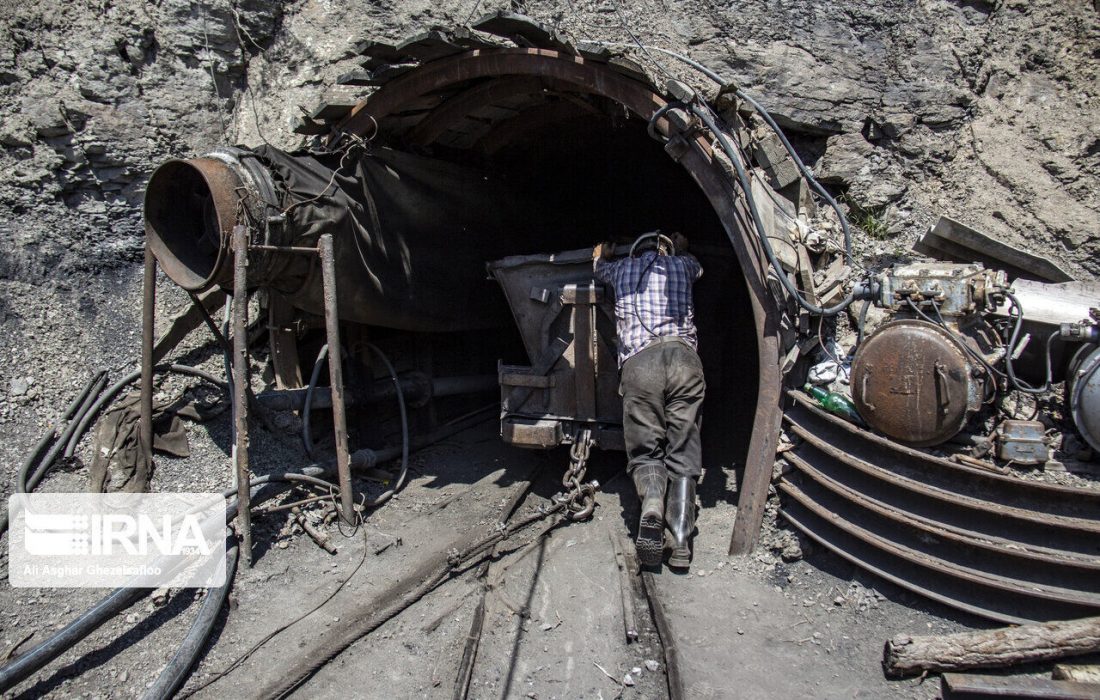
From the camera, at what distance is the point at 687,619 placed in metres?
4.35

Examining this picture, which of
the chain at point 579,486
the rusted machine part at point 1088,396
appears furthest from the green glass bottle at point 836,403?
the chain at point 579,486

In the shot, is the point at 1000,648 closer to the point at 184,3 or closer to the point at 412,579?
the point at 412,579

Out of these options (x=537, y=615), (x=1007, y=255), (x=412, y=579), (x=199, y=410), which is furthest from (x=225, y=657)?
(x=1007, y=255)

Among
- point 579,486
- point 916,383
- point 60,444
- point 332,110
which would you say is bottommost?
point 579,486

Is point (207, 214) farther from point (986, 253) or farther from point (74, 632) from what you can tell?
point (986, 253)

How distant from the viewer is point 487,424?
786 cm

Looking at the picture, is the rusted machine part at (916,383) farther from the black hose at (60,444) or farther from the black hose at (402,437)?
the black hose at (60,444)

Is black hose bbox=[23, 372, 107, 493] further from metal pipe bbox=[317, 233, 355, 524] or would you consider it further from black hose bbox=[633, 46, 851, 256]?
black hose bbox=[633, 46, 851, 256]

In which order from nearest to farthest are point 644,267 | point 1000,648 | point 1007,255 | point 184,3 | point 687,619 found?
point 1000,648 < point 687,619 < point 1007,255 < point 644,267 < point 184,3

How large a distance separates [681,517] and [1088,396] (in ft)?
7.85

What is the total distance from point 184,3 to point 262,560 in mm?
5700

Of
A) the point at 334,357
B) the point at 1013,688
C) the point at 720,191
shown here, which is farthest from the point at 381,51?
the point at 1013,688

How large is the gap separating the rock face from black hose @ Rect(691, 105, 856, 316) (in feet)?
4.52

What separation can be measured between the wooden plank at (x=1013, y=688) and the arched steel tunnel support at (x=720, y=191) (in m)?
1.54
